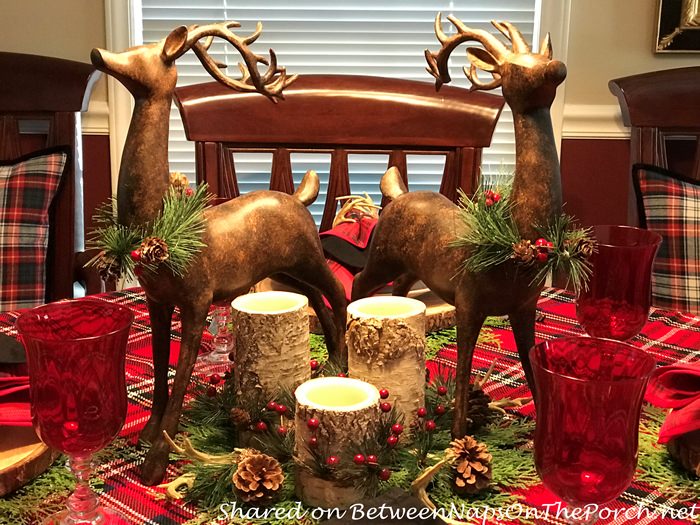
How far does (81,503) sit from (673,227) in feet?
4.49

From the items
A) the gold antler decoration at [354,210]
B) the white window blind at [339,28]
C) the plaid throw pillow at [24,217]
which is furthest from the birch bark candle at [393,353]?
the white window blind at [339,28]

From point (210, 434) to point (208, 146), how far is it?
3.25 ft

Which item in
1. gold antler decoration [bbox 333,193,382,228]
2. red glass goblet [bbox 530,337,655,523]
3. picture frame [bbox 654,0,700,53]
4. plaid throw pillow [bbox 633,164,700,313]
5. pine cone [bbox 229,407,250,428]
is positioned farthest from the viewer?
picture frame [bbox 654,0,700,53]

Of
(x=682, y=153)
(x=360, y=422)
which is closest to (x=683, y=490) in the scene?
(x=360, y=422)

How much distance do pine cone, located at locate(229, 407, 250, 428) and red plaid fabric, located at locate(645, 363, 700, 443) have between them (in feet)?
1.39

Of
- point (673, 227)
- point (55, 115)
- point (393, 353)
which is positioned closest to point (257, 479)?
point (393, 353)

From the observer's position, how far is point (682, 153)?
2.22 metres

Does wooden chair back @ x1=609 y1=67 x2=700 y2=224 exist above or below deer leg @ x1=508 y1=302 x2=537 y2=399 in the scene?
above

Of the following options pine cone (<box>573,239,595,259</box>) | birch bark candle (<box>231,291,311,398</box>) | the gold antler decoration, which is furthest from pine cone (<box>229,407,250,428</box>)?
the gold antler decoration

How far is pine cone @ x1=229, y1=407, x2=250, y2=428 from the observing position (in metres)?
0.78

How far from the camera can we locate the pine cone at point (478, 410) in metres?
0.83

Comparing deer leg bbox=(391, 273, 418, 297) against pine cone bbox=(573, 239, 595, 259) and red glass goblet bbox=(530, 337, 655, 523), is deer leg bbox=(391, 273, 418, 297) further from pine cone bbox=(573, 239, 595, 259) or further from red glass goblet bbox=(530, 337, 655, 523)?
red glass goblet bbox=(530, 337, 655, 523)

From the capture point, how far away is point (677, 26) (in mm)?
2141

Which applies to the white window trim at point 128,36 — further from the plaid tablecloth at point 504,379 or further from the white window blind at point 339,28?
the plaid tablecloth at point 504,379
